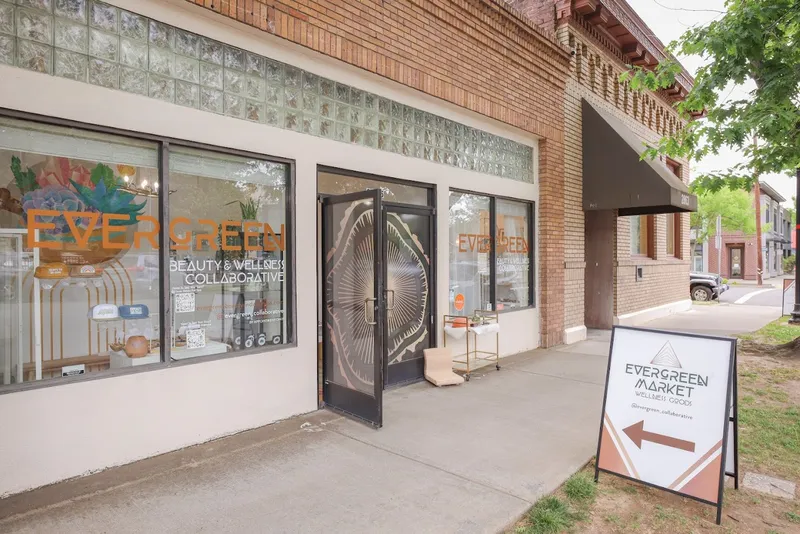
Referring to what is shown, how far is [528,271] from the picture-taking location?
8961 mm

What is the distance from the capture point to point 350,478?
3.80 meters

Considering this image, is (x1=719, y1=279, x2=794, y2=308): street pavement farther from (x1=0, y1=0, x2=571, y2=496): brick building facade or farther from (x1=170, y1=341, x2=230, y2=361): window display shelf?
(x1=170, y1=341, x2=230, y2=361): window display shelf

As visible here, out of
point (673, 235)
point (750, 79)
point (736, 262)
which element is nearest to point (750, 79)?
point (750, 79)

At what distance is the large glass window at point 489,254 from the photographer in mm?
7590

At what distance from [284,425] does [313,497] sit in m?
1.55

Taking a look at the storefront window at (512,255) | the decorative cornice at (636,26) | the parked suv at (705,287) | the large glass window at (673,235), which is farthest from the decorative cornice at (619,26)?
the parked suv at (705,287)

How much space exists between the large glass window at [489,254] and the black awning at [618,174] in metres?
1.79

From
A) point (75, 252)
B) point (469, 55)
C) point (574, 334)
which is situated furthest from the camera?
point (574, 334)

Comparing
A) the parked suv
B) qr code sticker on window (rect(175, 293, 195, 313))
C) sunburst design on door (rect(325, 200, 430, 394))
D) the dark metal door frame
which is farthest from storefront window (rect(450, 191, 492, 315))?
the dark metal door frame

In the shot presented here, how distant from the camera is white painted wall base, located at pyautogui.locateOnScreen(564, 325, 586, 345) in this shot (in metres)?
9.57

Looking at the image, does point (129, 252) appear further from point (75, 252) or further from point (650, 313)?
point (650, 313)

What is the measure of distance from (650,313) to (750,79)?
24.4 feet

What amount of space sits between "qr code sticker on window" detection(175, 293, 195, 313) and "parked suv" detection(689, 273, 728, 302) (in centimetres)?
1892

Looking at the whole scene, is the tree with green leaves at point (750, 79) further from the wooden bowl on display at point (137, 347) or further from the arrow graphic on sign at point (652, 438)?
the wooden bowl on display at point (137, 347)
